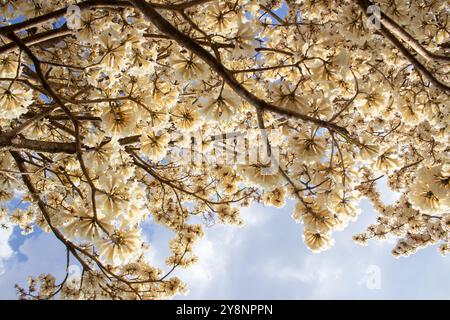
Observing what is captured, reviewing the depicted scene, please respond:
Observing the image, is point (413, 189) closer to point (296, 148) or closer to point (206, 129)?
point (296, 148)

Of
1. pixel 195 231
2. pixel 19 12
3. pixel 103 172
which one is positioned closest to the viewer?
pixel 103 172

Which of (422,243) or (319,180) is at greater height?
(422,243)

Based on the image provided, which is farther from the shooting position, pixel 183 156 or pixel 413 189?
pixel 183 156
